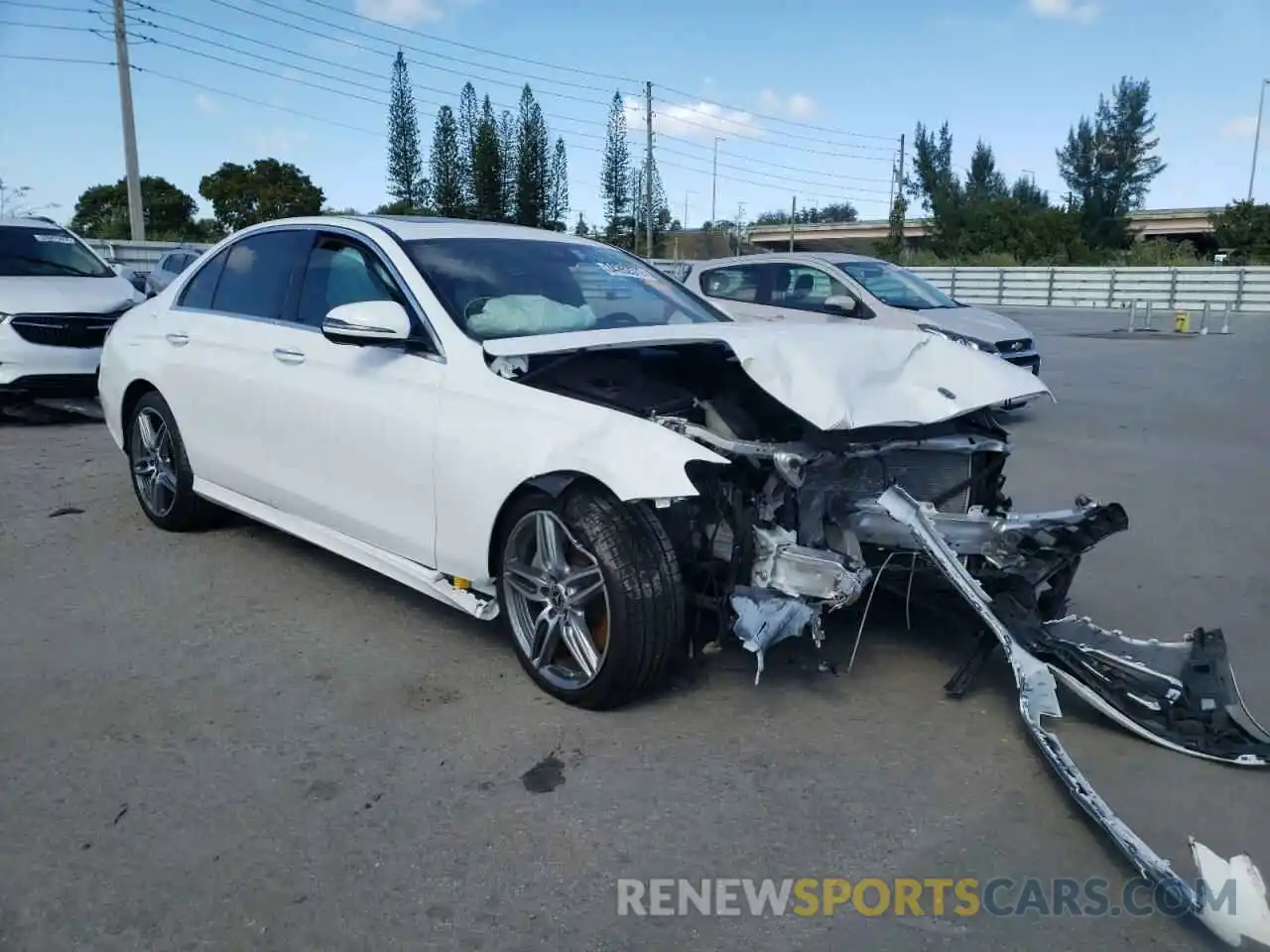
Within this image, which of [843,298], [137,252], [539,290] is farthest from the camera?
[137,252]

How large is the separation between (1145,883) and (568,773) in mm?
1605

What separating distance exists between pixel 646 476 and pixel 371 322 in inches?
53.0

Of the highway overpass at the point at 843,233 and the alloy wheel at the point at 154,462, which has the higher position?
the highway overpass at the point at 843,233

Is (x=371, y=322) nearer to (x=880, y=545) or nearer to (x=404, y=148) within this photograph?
(x=880, y=545)

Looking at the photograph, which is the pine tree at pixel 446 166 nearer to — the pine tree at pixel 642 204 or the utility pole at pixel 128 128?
the pine tree at pixel 642 204

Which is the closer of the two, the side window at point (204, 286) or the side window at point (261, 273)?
the side window at point (261, 273)

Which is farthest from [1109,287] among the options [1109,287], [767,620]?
[767,620]

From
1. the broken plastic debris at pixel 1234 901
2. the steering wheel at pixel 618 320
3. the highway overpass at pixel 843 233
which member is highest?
the highway overpass at pixel 843 233

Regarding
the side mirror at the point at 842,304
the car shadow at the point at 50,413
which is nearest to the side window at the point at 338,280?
the car shadow at the point at 50,413

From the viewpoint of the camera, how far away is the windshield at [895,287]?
11070 millimetres

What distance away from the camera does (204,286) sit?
5.59m

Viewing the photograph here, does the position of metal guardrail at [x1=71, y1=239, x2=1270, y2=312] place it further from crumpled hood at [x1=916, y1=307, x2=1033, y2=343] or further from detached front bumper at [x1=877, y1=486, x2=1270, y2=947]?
detached front bumper at [x1=877, y1=486, x2=1270, y2=947]

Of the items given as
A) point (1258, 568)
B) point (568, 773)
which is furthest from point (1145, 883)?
point (1258, 568)

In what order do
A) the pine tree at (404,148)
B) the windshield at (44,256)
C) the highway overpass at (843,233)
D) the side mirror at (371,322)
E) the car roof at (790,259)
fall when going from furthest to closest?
the highway overpass at (843,233) → the pine tree at (404,148) → the car roof at (790,259) → the windshield at (44,256) → the side mirror at (371,322)
